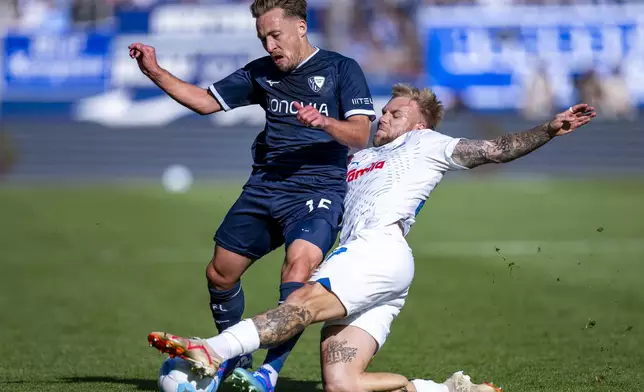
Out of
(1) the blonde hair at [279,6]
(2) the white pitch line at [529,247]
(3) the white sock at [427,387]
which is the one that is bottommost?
(2) the white pitch line at [529,247]

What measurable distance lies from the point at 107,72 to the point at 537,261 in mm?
16749

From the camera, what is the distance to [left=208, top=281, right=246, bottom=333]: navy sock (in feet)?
23.5

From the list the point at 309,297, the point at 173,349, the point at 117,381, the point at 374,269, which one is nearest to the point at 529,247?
the point at 117,381

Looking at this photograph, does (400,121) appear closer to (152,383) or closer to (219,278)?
(219,278)

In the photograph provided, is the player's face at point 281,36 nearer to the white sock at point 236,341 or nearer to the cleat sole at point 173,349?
the white sock at point 236,341

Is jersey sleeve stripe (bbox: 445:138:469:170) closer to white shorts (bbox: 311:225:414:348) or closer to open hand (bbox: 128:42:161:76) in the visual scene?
white shorts (bbox: 311:225:414:348)

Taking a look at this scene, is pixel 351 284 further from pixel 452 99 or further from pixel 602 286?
pixel 452 99

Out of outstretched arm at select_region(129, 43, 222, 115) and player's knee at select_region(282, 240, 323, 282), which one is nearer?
player's knee at select_region(282, 240, 323, 282)

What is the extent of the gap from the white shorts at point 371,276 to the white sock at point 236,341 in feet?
1.75

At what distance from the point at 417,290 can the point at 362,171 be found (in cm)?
588

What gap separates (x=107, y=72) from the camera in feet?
91.0

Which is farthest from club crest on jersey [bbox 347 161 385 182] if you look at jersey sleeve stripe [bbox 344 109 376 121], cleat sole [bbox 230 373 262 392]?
cleat sole [bbox 230 373 262 392]

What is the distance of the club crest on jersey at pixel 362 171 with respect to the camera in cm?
638

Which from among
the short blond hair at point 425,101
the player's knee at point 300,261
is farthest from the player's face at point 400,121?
the player's knee at point 300,261
